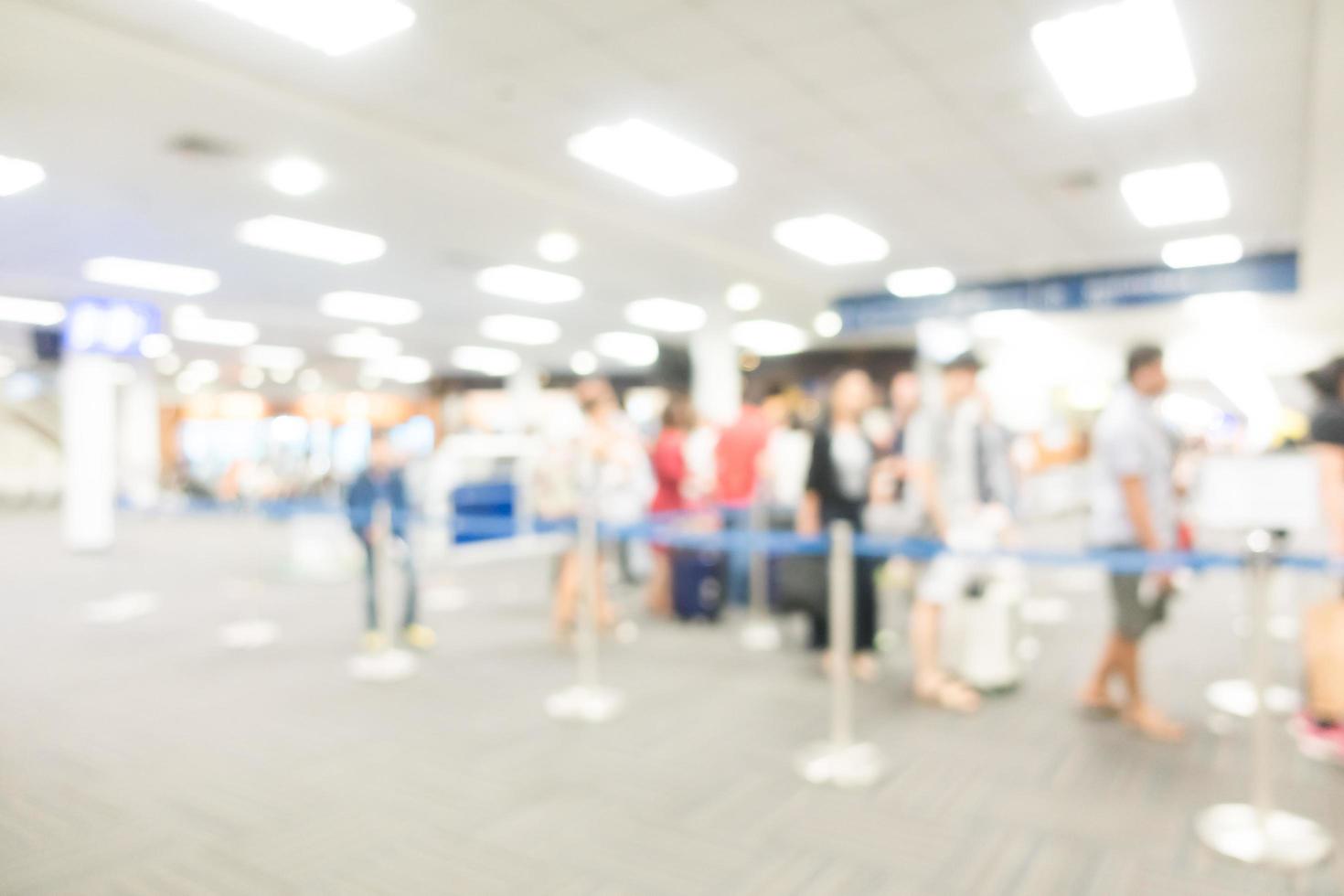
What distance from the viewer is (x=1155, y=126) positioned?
16.9 ft

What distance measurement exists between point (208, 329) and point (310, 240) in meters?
6.50

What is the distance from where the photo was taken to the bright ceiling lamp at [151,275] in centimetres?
847

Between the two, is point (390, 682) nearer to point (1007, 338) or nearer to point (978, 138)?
point (978, 138)

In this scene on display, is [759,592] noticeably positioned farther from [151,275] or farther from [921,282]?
[151,275]

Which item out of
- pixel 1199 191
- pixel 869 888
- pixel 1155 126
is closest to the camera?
pixel 869 888

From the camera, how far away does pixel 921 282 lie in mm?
10031

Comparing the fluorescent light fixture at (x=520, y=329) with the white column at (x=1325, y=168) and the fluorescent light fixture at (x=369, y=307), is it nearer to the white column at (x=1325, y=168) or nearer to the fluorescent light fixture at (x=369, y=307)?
the fluorescent light fixture at (x=369, y=307)

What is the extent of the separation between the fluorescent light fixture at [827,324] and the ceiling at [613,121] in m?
2.41

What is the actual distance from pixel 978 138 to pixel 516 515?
18.7 ft

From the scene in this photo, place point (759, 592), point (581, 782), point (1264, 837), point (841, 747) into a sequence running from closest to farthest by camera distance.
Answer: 1. point (1264, 837)
2. point (581, 782)
3. point (841, 747)
4. point (759, 592)

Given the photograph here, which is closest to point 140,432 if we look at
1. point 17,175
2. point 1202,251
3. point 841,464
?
point 17,175

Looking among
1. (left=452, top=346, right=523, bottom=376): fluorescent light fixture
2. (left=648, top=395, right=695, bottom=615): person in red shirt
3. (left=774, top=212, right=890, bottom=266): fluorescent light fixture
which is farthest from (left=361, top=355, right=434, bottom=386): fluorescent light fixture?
(left=648, top=395, right=695, bottom=615): person in red shirt

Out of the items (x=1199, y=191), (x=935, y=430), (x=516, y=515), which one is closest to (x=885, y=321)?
(x=1199, y=191)

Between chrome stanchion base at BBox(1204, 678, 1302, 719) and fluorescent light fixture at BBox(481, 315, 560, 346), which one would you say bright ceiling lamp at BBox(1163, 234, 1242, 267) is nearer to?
chrome stanchion base at BBox(1204, 678, 1302, 719)
